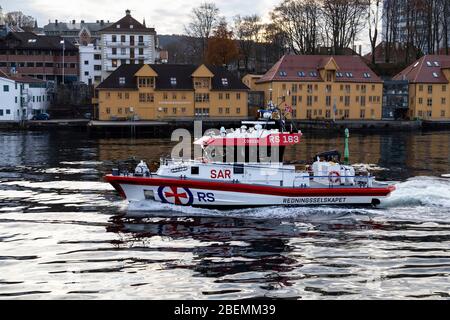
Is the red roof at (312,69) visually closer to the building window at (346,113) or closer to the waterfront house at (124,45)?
the building window at (346,113)

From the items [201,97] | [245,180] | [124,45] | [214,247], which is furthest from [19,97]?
[214,247]

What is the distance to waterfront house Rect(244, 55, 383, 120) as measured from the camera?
83812 millimetres

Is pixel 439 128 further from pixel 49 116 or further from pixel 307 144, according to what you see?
pixel 49 116

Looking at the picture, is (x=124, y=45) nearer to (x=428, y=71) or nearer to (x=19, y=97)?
(x=19, y=97)

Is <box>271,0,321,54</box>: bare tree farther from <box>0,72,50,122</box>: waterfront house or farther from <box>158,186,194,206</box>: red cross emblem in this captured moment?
<box>158,186,194,206</box>: red cross emblem

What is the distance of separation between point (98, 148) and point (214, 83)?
30.1 metres

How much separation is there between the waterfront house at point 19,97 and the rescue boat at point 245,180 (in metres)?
58.1

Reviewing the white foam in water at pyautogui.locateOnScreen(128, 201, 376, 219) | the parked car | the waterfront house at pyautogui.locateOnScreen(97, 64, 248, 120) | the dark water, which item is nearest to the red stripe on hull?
the white foam in water at pyautogui.locateOnScreen(128, 201, 376, 219)

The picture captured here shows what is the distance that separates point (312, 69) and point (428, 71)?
1890cm

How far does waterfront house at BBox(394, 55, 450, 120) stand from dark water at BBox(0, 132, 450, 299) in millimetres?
56419

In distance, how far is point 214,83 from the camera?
267ft

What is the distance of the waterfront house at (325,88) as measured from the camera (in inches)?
3300

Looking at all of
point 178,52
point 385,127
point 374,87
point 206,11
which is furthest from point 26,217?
point 178,52

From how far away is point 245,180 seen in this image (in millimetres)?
26531
